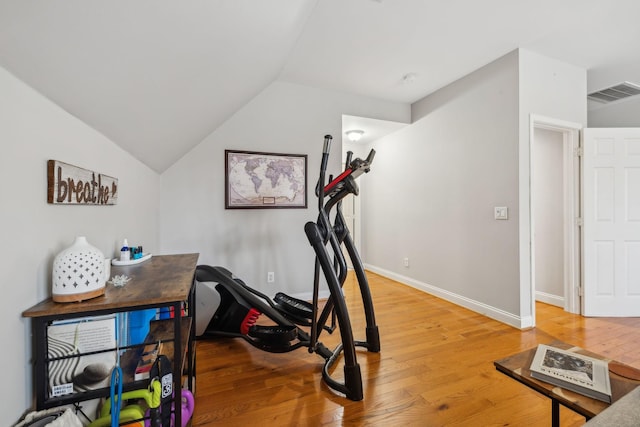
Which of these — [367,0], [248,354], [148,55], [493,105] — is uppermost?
[367,0]

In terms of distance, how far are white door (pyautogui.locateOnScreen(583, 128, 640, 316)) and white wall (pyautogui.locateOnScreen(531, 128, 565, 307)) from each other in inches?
9.9

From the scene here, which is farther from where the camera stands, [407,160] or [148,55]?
[407,160]

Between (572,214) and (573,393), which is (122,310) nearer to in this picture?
(573,393)

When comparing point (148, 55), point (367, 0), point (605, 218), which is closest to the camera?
point (148, 55)

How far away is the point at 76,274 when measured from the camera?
2.97 ft

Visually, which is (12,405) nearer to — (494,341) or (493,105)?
(494,341)

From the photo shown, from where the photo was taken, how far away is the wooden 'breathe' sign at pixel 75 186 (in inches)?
38.2

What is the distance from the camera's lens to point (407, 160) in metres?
4.00

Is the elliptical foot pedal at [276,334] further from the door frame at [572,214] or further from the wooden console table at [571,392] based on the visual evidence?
the door frame at [572,214]

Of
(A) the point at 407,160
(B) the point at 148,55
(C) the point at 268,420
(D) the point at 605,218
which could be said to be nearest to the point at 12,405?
(C) the point at 268,420

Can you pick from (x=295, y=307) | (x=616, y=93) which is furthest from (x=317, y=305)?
(x=616, y=93)

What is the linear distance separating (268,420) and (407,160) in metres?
3.46

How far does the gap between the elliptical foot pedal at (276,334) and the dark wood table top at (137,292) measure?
0.79 metres

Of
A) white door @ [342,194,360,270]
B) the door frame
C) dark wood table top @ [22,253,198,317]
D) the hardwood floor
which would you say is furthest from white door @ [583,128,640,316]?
dark wood table top @ [22,253,198,317]
